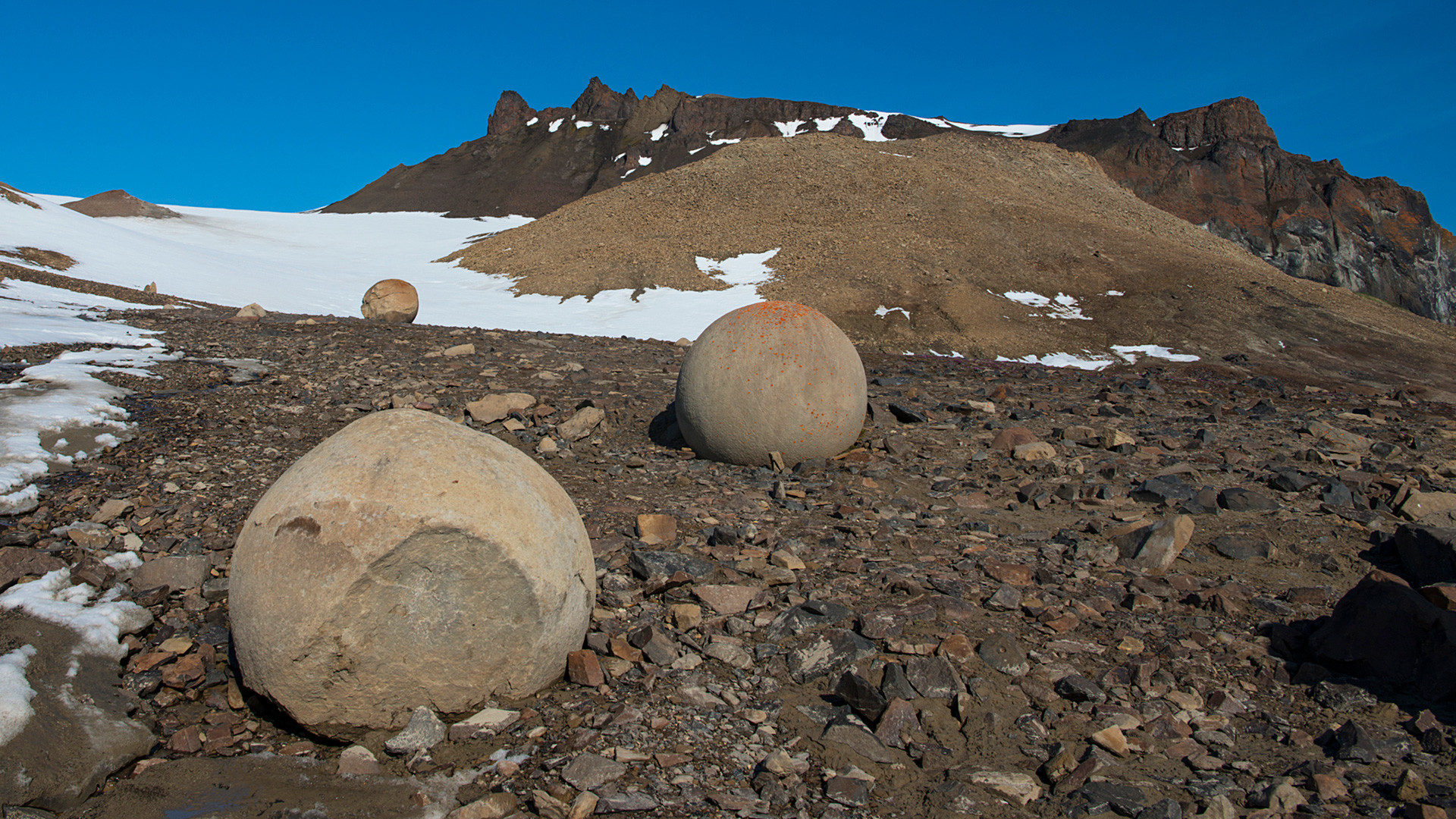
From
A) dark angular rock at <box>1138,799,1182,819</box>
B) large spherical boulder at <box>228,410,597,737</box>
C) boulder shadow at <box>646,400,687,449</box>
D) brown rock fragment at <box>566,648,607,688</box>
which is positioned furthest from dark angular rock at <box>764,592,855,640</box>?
boulder shadow at <box>646,400,687,449</box>

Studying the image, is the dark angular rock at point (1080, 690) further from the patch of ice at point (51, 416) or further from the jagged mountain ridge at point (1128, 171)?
the jagged mountain ridge at point (1128, 171)

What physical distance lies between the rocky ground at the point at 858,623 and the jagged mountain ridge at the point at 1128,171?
61910 mm

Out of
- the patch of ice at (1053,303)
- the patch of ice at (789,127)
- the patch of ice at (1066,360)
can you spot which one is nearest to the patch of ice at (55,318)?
the patch of ice at (1066,360)

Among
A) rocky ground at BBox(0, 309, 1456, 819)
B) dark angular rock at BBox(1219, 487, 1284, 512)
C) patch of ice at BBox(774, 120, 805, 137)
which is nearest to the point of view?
rocky ground at BBox(0, 309, 1456, 819)

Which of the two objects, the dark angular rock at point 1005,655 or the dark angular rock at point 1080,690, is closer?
the dark angular rock at point 1080,690

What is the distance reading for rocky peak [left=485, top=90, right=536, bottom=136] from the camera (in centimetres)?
8775

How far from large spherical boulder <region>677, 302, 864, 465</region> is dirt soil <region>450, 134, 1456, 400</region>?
14.2 m

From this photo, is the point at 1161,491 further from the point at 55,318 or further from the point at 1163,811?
the point at 55,318

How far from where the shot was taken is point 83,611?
4922 millimetres

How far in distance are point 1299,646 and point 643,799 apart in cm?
413

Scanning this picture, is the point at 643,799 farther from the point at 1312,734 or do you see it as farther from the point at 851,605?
the point at 1312,734

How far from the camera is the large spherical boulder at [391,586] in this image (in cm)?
396

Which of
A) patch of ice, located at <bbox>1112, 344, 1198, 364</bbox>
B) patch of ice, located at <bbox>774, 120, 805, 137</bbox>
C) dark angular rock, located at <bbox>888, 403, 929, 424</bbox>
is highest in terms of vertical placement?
patch of ice, located at <bbox>774, 120, 805, 137</bbox>

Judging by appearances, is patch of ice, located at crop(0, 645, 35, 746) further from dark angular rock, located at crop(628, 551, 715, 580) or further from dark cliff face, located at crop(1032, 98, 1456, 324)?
dark cliff face, located at crop(1032, 98, 1456, 324)
